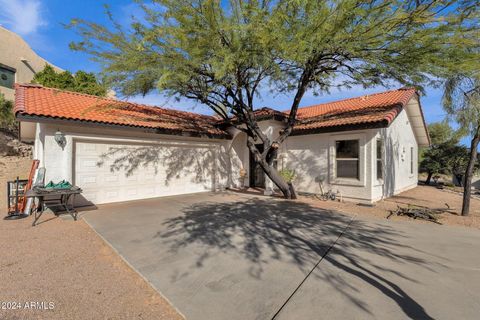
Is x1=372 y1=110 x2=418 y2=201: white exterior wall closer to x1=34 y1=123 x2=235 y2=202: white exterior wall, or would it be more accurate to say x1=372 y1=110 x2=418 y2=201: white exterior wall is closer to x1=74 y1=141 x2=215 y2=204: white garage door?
x1=34 y1=123 x2=235 y2=202: white exterior wall

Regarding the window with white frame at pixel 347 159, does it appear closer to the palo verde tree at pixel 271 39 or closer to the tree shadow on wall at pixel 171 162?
the palo verde tree at pixel 271 39

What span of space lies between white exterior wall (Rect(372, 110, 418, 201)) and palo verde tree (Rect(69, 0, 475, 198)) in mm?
3663

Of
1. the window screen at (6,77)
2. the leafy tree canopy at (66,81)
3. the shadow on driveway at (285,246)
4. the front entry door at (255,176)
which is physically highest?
the window screen at (6,77)

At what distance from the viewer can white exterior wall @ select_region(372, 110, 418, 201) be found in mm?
10703

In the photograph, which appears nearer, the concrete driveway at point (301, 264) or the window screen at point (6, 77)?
the concrete driveway at point (301, 264)

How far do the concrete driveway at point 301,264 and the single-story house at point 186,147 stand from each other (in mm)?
2636

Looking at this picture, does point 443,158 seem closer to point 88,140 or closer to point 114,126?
point 114,126

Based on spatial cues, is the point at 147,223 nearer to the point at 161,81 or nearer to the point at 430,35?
the point at 161,81

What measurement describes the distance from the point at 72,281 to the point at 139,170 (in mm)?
6849

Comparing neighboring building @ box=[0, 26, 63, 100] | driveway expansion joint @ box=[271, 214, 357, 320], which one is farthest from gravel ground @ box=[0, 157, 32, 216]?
driveway expansion joint @ box=[271, 214, 357, 320]

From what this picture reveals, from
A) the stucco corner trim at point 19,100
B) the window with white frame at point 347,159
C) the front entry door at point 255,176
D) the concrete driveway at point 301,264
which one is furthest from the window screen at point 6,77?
the window with white frame at point 347,159

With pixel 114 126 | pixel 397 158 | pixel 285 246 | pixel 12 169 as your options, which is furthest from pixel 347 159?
pixel 12 169

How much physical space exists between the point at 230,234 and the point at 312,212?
3.34m

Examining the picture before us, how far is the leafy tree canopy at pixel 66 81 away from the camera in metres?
17.9
